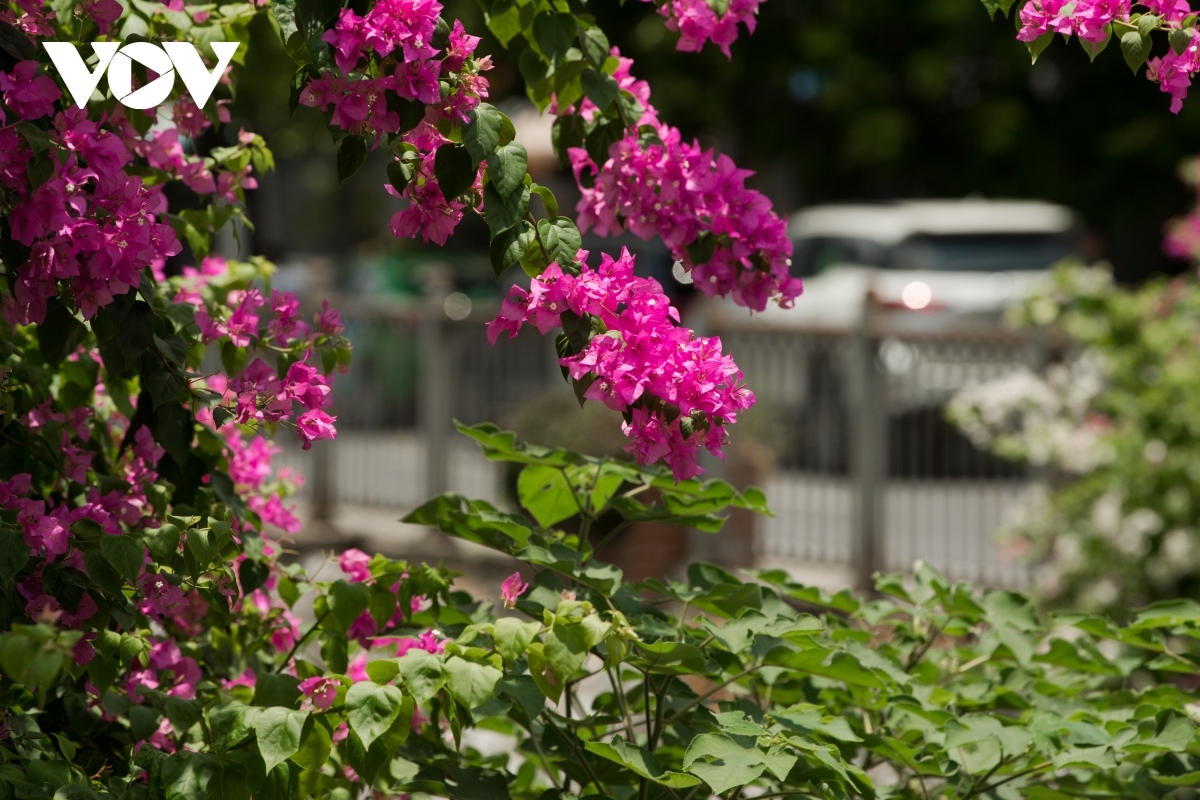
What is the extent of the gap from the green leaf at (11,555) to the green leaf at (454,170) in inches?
24.1

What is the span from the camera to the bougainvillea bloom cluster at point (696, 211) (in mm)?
2098

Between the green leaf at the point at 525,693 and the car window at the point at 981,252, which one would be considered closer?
the green leaf at the point at 525,693

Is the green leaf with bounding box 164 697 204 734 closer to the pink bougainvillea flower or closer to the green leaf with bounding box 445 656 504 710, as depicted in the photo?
the pink bougainvillea flower

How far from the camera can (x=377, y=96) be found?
1711 millimetres

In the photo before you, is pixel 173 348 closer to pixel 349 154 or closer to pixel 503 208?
pixel 349 154

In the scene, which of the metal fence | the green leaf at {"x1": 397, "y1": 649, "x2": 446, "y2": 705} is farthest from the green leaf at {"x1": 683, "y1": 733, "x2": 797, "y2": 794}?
the metal fence

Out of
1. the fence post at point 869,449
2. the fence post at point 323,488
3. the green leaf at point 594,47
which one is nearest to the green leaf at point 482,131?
the green leaf at point 594,47

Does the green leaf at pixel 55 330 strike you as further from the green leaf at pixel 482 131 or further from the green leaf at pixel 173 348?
the green leaf at pixel 482 131

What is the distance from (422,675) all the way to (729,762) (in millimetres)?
366

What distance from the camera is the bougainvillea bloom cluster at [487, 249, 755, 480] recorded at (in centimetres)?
165

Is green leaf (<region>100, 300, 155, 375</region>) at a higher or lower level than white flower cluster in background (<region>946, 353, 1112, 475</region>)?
higher

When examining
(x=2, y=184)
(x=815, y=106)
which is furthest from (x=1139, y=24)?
(x=815, y=106)

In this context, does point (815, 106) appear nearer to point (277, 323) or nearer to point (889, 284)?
point (889, 284)

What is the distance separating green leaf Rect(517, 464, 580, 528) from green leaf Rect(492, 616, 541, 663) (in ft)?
1.60
